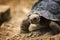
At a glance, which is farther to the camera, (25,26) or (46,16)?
(25,26)

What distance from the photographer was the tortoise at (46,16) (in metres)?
2.05

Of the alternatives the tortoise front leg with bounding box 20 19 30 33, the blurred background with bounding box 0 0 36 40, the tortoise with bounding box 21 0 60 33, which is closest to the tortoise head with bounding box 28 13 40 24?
the tortoise with bounding box 21 0 60 33

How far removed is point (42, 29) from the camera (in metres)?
2.19

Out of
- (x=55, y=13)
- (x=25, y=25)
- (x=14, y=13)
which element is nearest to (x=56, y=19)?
(x=55, y=13)

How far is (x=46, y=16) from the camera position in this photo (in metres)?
2.08

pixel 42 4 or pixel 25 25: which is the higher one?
pixel 42 4

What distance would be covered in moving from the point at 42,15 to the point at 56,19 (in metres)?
0.18

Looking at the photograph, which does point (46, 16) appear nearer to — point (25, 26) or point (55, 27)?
point (55, 27)

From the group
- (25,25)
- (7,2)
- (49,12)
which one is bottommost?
(25,25)

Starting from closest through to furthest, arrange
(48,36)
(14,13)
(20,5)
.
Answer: (48,36), (14,13), (20,5)

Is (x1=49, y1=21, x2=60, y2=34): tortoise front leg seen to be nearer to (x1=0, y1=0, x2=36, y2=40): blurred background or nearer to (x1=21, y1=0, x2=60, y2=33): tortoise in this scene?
(x1=21, y1=0, x2=60, y2=33): tortoise

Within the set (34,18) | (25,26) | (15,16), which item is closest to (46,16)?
(34,18)

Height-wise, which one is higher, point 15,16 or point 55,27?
point 15,16

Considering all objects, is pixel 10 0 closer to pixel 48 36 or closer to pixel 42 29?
pixel 42 29
